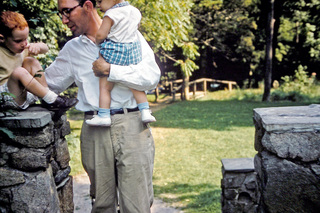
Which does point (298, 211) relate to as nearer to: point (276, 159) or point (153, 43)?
point (276, 159)

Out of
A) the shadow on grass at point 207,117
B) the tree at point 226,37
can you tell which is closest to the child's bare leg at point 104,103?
the shadow on grass at point 207,117

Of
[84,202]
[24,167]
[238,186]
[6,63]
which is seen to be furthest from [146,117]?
[84,202]

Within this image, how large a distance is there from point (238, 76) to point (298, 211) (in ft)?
80.1

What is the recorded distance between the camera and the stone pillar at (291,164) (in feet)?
7.61

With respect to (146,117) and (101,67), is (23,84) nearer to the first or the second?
(101,67)

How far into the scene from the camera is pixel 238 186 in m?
4.48

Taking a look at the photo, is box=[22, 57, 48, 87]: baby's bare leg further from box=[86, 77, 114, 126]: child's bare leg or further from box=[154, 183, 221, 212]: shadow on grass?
box=[154, 183, 221, 212]: shadow on grass

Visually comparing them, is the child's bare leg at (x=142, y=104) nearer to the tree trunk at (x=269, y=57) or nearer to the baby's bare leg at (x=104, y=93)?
the baby's bare leg at (x=104, y=93)

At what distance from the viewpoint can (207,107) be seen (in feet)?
54.7

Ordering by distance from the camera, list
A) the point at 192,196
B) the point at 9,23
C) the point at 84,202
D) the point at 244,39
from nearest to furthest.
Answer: the point at 9,23, the point at 84,202, the point at 192,196, the point at 244,39

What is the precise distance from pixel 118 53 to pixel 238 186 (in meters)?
2.92

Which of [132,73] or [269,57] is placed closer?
[132,73]

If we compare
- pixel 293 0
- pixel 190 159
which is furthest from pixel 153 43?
pixel 293 0

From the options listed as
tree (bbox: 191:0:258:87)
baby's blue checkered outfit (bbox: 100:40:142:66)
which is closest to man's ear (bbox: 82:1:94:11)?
baby's blue checkered outfit (bbox: 100:40:142:66)
